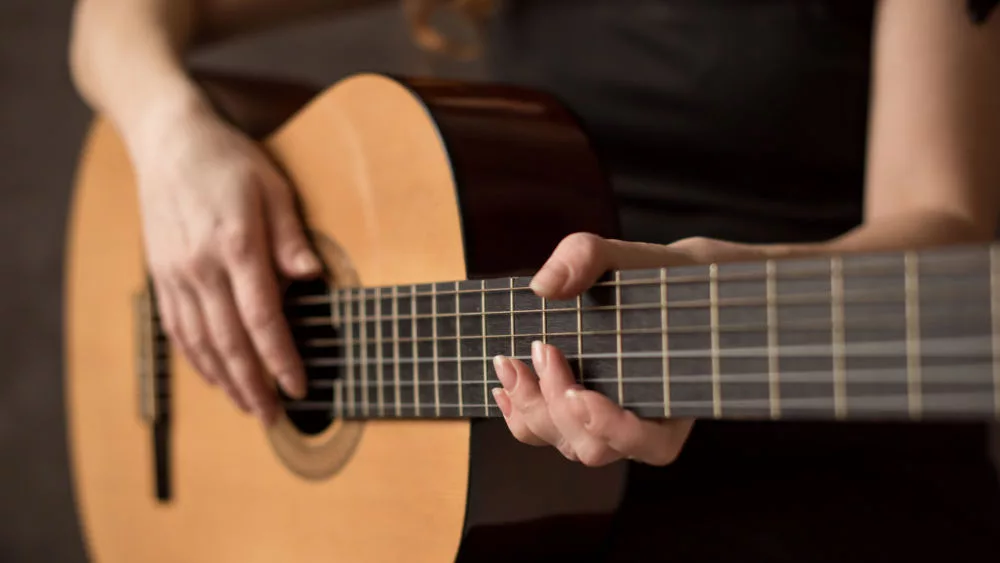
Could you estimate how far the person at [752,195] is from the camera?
78 centimetres

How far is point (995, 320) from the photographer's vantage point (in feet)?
1.23

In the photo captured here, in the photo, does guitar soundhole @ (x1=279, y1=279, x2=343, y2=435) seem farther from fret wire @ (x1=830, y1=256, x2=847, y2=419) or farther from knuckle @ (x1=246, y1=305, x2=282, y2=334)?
fret wire @ (x1=830, y1=256, x2=847, y2=419)

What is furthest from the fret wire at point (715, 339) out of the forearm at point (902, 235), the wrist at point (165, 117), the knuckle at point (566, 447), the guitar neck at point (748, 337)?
the wrist at point (165, 117)

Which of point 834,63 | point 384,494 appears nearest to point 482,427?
point 384,494

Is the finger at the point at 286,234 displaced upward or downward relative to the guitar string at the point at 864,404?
upward

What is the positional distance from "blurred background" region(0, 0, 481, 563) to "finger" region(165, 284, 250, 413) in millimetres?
1082

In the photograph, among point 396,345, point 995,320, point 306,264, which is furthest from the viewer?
point 306,264

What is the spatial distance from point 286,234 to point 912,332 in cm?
59

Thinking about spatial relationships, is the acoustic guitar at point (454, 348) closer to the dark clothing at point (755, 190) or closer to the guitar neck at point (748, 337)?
the guitar neck at point (748, 337)

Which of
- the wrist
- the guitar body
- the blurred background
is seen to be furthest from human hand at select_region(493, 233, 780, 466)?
the blurred background

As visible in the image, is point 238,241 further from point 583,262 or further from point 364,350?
point 583,262

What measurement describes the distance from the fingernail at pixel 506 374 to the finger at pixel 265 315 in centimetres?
31

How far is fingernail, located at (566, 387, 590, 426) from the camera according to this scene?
1.75ft

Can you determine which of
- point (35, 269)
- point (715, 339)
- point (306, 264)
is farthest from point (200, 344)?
point (35, 269)
